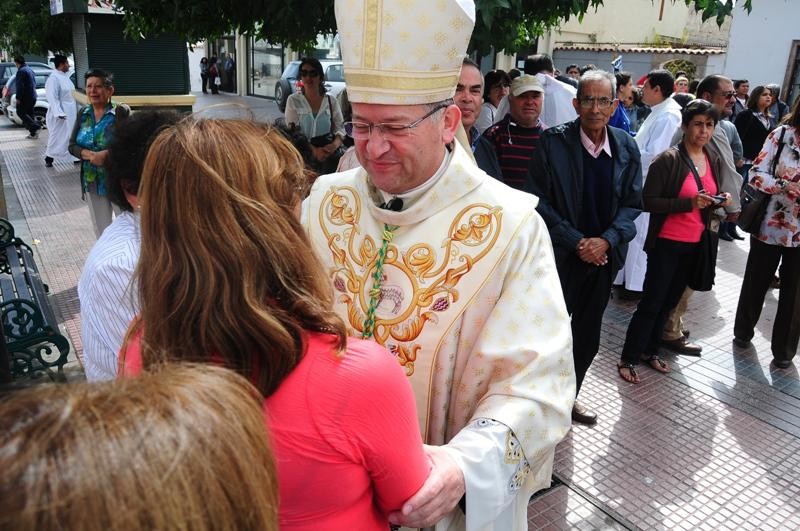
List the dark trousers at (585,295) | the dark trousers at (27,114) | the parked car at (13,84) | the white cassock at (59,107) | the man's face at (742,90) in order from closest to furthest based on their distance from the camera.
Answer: the dark trousers at (585,295) < the man's face at (742,90) < the white cassock at (59,107) < the dark trousers at (27,114) < the parked car at (13,84)

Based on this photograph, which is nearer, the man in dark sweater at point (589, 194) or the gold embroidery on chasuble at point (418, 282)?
the gold embroidery on chasuble at point (418, 282)

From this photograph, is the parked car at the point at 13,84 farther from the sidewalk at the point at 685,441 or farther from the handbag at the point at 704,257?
the handbag at the point at 704,257

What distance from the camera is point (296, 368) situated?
1039 mm

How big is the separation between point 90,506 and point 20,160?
13.9 m

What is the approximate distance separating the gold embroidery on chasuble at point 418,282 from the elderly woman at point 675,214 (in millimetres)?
2776

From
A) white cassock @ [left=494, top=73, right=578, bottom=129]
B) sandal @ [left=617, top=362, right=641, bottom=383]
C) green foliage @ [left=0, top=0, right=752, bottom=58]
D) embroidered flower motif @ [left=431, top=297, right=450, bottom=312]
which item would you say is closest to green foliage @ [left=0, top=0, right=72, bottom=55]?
green foliage @ [left=0, top=0, right=752, bottom=58]

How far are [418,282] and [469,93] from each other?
2.50 m

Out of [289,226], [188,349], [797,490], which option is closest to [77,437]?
[188,349]

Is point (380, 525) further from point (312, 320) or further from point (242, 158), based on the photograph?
point (242, 158)

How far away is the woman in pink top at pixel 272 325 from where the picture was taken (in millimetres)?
1021

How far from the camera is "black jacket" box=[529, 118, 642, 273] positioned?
3416mm

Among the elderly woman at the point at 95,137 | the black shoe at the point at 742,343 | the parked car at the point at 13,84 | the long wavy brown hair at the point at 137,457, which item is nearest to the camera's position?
the long wavy brown hair at the point at 137,457

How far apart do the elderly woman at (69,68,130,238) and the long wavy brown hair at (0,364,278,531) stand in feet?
16.4

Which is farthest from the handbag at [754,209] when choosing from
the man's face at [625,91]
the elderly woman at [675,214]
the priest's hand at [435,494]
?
the priest's hand at [435,494]
